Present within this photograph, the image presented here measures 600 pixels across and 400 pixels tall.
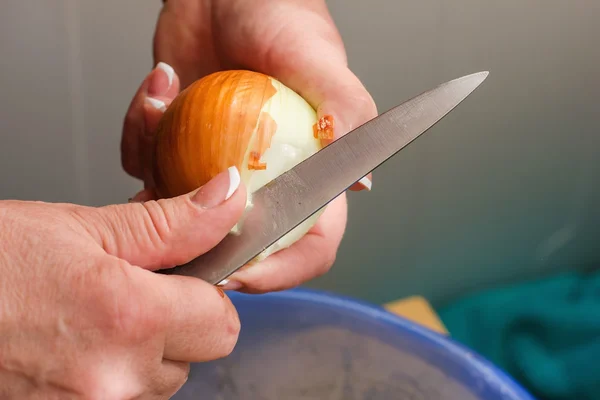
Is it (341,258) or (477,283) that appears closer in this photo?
(341,258)

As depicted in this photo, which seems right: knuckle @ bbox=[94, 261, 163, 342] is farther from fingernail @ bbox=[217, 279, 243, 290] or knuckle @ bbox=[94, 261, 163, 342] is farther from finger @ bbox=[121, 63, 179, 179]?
finger @ bbox=[121, 63, 179, 179]

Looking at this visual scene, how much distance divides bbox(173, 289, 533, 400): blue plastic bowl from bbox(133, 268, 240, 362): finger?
0.31m

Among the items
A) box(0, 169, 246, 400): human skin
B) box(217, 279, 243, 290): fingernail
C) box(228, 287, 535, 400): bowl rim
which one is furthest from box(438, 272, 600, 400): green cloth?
box(0, 169, 246, 400): human skin

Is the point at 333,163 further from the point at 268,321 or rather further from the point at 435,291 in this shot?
the point at 435,291

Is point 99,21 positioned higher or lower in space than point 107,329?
higher

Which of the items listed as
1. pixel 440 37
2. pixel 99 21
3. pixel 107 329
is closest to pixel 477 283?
pixel 440 37

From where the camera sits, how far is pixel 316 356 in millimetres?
733

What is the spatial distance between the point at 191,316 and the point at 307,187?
12 cm

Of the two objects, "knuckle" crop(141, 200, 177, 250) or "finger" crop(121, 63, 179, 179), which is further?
"finger" crop(121, 63, 179, 179)

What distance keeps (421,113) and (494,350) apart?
0.83 metres

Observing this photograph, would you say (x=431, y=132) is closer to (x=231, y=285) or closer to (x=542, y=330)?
(x=542, y=330)

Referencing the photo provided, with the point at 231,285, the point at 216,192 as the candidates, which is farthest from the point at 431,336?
the point at 216,192

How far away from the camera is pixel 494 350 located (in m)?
1.12

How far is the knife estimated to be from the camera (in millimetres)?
405
